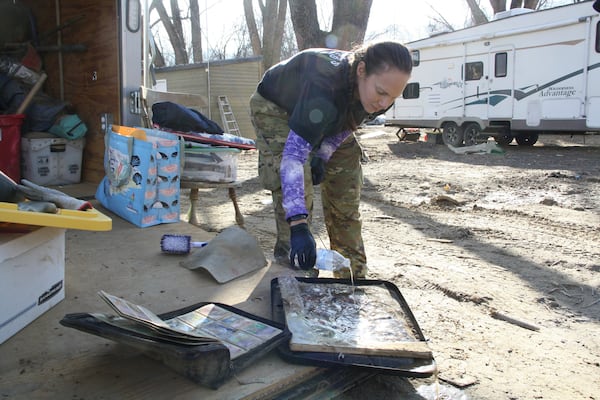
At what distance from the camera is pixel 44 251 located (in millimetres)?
2047

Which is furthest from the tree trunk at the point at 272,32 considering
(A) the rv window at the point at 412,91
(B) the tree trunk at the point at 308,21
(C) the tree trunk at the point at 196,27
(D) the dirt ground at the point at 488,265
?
(D) the dirt ground at the point at 488,265

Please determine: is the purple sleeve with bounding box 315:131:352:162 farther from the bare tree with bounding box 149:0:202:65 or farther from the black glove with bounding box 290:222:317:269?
the bare tree with bounding box 149:0:202:65

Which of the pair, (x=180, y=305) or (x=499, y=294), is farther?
(x=499, y=294)

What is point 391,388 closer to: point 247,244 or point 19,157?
point 247,244

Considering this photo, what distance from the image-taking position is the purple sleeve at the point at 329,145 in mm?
2719

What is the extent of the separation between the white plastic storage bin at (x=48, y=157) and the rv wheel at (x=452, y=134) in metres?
10.5

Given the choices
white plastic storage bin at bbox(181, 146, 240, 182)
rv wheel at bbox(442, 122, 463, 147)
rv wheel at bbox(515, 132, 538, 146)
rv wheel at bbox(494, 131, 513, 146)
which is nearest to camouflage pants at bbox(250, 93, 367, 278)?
white plastic storage bin at bbox(181, 146, 240, 182)

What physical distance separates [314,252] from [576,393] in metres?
1.23

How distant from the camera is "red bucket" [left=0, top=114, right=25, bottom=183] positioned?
4605 mm

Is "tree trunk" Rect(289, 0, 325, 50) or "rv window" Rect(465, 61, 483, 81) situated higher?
"tree trunk" Rect(289, 0, 325, 50)

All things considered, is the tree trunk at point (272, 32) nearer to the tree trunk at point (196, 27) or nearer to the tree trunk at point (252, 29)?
the tree trunk at point (252, 29)

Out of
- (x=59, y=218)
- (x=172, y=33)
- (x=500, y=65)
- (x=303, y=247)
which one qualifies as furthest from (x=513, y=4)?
(x=59, y=218)

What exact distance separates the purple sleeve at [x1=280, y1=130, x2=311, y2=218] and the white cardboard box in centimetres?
96

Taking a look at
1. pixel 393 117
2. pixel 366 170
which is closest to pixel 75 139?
pixel 366 170
